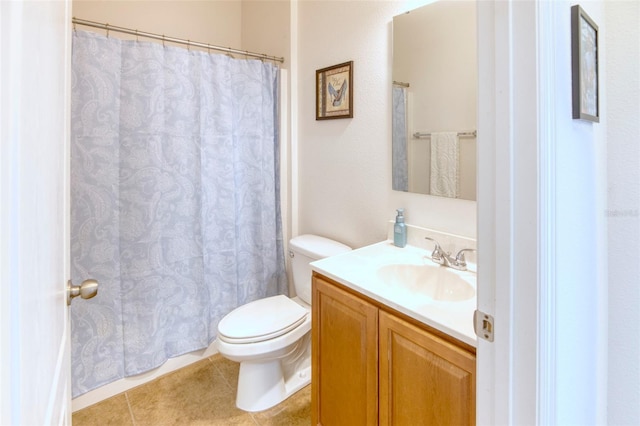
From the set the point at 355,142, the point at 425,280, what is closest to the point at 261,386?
the point at 425,280

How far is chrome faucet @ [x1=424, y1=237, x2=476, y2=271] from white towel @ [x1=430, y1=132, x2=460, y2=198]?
24 centimetres

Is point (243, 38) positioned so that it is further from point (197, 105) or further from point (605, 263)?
point (605, 263)

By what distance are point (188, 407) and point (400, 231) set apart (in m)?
1.38

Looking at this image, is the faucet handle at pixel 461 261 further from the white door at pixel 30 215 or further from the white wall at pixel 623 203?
the white door at pixel 30 215

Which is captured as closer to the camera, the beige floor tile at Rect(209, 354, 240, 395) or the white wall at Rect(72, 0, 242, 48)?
the beige floor tile at Rect(209, 354, 240, 395)

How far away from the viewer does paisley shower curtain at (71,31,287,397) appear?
167 cm

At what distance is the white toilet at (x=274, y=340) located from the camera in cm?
157

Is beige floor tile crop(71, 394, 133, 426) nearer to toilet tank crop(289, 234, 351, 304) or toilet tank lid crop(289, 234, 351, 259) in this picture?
toilet tank crop(289, 234, 351, 304)

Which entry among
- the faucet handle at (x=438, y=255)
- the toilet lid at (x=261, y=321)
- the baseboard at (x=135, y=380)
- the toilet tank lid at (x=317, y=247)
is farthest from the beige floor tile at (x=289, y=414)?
the faucet handle at (x=438, y=255)

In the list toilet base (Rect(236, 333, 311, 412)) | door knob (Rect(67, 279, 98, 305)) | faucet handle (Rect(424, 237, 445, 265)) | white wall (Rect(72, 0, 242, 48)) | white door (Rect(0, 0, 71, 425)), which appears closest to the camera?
white door (Rect(0, 0, 71, 425))

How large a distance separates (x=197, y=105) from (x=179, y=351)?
56.2 inches

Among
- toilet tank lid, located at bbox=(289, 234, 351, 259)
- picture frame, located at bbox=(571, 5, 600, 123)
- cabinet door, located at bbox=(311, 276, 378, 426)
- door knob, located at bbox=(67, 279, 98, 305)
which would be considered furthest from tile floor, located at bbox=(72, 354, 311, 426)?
picture frame, located at bbox=(571, 5, 600, 123)

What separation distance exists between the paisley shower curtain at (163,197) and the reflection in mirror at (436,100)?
3.05 feet

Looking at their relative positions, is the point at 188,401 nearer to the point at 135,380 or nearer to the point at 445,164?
the point at 135,380
